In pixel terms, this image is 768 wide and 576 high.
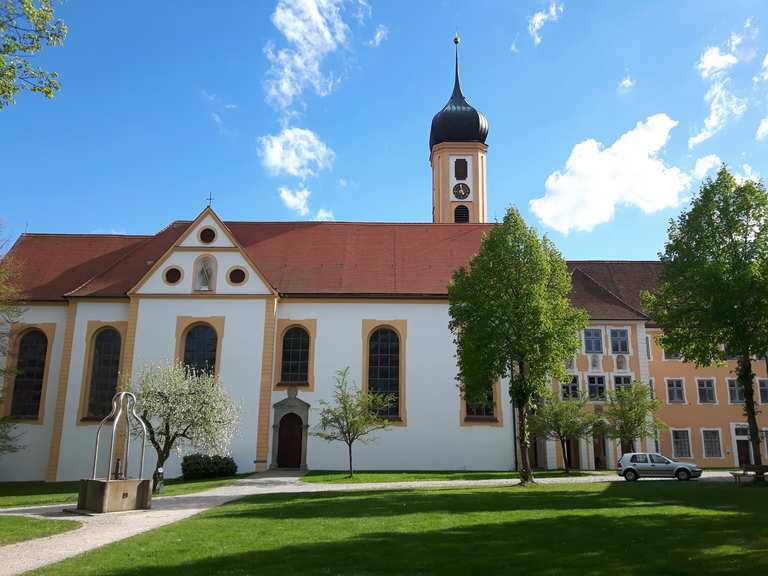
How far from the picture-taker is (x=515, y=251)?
81.4 feet

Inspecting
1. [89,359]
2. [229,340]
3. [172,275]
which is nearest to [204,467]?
[229,340]

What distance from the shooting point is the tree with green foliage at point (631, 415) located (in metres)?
32.8

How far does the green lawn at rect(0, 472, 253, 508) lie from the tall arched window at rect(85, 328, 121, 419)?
4.14 m

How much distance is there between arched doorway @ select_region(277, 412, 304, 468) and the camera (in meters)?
32.5

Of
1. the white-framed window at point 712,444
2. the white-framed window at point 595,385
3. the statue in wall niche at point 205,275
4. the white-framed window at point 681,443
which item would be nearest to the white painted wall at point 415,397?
the statue in wall niche at point 205,275

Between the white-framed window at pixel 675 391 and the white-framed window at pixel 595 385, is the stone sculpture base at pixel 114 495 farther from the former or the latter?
the white-framed window at pixel 675 391

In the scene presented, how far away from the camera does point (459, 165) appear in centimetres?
5281

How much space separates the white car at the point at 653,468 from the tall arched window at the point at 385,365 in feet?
36.8

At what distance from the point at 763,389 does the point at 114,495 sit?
38237mm

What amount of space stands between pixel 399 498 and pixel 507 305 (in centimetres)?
860

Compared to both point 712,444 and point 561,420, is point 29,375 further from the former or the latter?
point 712,444

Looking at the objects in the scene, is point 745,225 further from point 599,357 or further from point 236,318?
point 236,318

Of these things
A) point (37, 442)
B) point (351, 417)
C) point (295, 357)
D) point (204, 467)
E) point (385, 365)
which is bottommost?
Result: point (204, 467)

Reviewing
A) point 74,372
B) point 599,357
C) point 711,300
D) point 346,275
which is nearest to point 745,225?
Result: point 711,300
